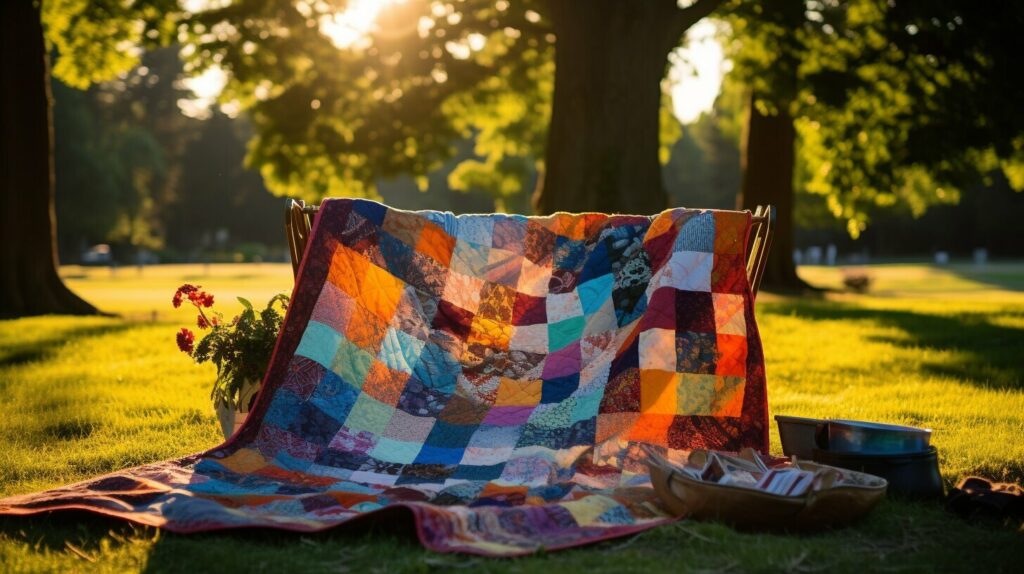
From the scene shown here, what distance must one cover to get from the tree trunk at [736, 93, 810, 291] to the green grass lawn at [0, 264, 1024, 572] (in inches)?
131

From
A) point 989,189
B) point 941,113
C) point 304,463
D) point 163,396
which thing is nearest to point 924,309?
point 941,113

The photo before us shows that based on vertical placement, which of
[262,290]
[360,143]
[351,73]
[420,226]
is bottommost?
[262,290]

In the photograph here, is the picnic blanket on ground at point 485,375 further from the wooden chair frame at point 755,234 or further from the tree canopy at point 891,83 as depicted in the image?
the tree canopy at point 891,83

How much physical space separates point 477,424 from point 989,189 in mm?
38461

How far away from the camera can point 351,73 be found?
1395 centimetres

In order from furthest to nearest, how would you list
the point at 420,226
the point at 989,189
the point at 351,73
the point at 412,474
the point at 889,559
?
1. the point at 989,189
2. the point at 351,73
3. the point at 420,226
4. the point at 412,474
5. the point at 889,559

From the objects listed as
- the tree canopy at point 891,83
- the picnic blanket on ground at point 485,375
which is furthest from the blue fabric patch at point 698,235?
the tree canopy at point 891,83

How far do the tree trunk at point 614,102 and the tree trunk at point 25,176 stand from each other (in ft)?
21.1

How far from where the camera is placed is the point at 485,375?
464 centimetres

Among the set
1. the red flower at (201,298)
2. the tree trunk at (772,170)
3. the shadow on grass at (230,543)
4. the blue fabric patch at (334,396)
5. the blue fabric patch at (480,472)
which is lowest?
the shadow on grass at (230,543)

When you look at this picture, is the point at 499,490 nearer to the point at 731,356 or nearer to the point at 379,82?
the point at 731,356

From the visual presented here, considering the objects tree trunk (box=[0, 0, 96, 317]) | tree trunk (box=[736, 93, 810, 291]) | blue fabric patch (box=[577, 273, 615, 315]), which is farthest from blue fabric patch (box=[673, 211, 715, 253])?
tree trunk (box=[736, 93, 810, 291])

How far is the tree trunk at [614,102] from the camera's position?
950 cm

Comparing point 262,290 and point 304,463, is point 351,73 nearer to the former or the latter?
point 262,290
